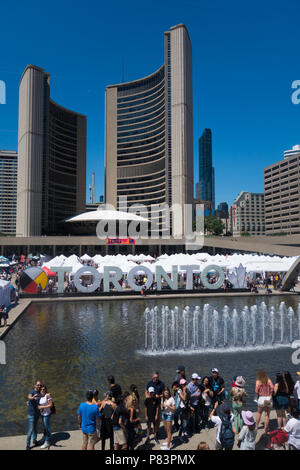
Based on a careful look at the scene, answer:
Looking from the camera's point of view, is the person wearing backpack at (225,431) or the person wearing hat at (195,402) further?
the person wearing hat at (195,402)

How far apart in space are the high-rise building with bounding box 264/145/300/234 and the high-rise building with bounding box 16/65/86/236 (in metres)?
87.2

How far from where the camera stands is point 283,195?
149 metres

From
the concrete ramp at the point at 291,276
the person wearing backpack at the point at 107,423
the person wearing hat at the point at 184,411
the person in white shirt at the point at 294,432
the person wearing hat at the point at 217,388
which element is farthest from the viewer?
the concrete ramp at the point at 291,276

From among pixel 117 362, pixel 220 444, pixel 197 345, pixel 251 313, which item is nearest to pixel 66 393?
pixel 117 362

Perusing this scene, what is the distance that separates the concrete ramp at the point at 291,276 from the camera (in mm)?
33281

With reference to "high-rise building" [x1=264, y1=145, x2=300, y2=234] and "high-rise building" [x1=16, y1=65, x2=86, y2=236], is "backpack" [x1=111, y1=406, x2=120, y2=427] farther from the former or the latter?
"high-rise building" [x1=264, y1=145, x2=300, y2=234]

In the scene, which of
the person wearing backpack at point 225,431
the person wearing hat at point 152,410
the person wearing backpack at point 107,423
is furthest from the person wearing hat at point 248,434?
the person wearing backpack at point 107,423

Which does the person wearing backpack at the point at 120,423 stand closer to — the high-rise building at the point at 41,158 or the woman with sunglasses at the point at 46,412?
A: the woman with sunglasses at the point at 46,412

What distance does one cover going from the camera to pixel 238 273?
1352 inches

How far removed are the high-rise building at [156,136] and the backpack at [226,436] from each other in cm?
10529

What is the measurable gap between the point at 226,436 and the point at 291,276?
97.6 ft

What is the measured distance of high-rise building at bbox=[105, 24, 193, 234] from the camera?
370ft

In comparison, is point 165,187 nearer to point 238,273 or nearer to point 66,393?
point 238,273

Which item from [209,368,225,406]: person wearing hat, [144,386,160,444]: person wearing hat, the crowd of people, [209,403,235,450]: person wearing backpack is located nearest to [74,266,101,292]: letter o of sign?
the crowd of people
